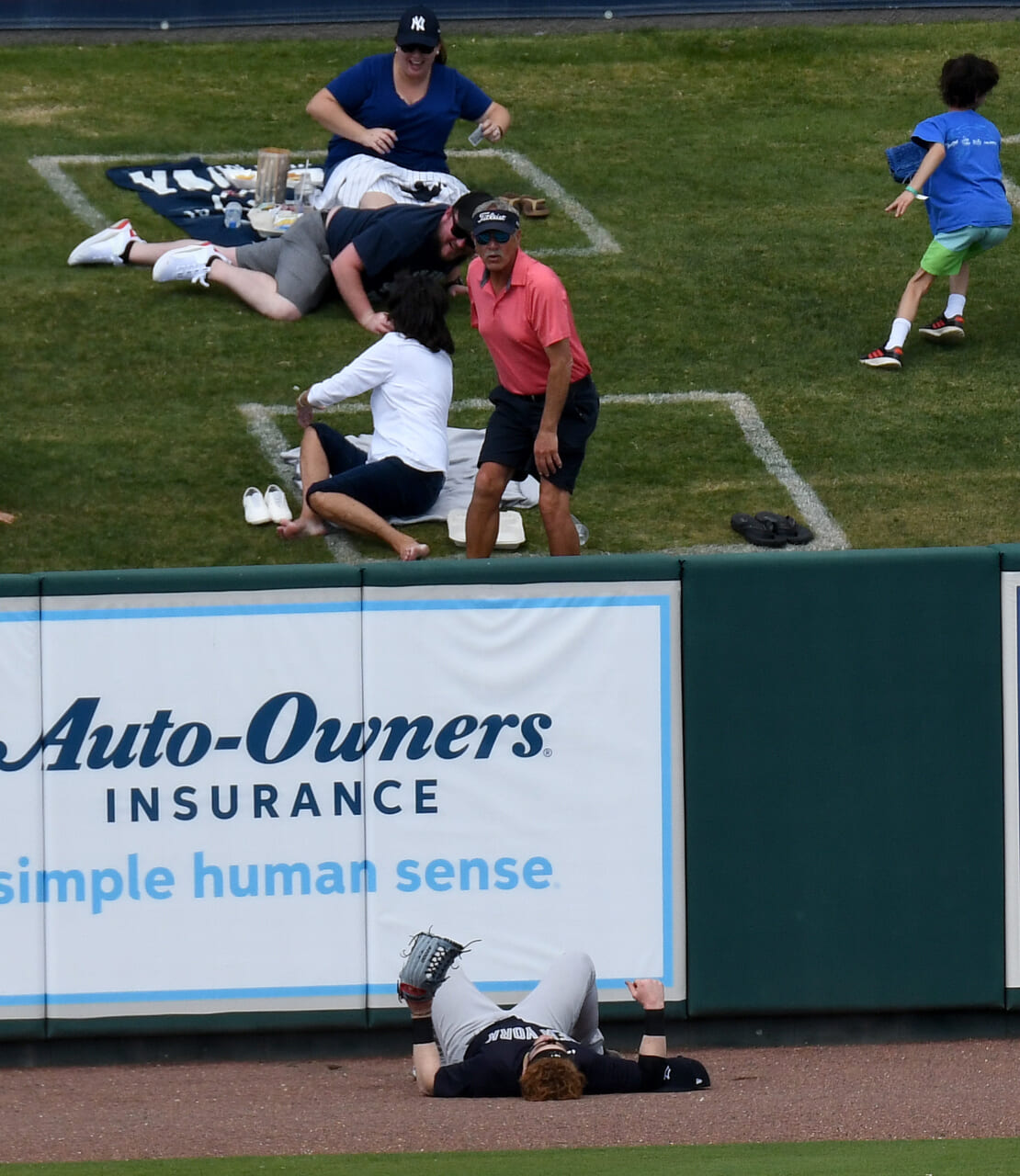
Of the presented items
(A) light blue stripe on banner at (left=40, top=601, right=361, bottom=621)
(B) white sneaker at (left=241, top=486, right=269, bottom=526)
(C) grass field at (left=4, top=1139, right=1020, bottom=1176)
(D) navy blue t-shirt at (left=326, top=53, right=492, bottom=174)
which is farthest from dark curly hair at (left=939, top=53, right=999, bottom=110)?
(C) grass field at (left=4, top=1139, right=1020, bottom=1176)

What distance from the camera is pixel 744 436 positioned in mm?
11039

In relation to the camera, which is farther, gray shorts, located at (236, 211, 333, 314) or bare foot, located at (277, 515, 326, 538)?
gray shorts, located at (236, 211, 333, 314)

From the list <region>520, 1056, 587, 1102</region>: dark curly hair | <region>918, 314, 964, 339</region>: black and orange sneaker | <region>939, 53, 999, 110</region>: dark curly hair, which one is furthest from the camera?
<region>918, 314, 964, 339</region>: black and orange sneaker

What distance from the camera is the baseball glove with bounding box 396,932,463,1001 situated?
253 inches

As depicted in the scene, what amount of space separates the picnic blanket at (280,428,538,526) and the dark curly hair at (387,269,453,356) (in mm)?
602

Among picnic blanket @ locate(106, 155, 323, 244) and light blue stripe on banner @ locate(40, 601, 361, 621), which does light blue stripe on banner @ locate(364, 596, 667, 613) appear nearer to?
light blue stripe on banner @ locate(40, 601, 361, 621)

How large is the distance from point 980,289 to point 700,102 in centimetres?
422

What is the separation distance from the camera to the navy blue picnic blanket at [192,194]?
529 inches

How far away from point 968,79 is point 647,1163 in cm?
790

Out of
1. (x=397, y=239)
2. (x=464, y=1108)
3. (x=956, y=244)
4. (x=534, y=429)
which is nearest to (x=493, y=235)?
(x=534, y=429)

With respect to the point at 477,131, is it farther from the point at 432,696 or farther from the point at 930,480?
the point at 432,696

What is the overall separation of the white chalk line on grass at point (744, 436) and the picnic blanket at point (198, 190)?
252cm

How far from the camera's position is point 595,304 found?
499 inches

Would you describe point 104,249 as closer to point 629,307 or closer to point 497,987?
point 629,307
